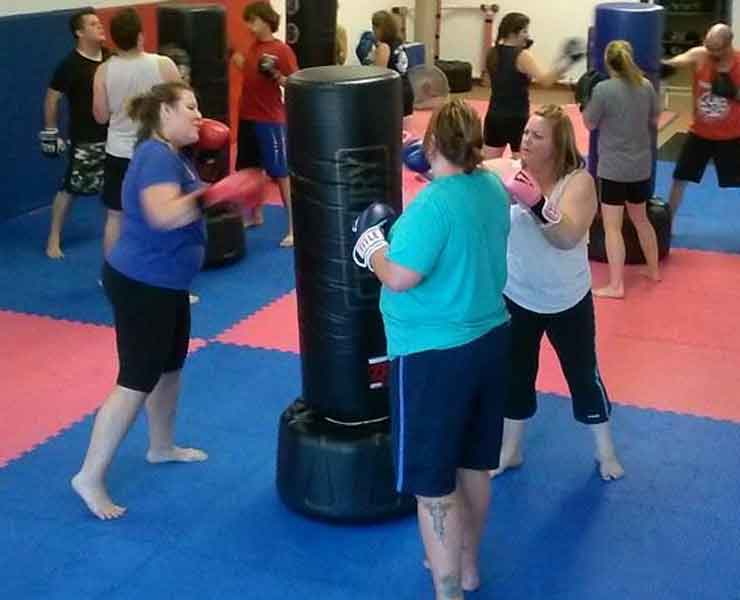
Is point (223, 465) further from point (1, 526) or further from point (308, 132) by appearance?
point (308, 132)

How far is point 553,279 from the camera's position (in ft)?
10.9

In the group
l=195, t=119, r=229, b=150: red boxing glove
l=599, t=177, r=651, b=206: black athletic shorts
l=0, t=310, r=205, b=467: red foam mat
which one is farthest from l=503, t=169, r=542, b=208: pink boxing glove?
l=599, t=177, r=651, b=206: black athletic shorts

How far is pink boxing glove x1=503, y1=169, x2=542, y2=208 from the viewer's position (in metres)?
2.83

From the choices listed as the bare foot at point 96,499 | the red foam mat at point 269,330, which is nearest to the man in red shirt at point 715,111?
the red foam mat at point 269,330

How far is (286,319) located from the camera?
5.27m

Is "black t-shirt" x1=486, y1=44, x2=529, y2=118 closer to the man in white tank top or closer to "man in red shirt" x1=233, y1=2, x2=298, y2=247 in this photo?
"man in red shirt" x1=233, y1=2, x2=298, y2=247

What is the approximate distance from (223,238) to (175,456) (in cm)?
234

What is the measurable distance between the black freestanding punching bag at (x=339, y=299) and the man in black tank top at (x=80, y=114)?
2.85 metres

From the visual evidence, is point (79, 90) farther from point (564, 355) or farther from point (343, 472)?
point (564, 355)

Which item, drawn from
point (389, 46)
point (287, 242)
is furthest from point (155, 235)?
point (389, 46)

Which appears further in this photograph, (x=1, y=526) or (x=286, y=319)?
(x=286, y=319)

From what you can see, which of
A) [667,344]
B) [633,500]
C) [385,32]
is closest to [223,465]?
[633,500]

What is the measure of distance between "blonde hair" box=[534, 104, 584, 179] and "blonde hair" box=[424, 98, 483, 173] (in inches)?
24.4

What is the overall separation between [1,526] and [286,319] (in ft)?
6.93
